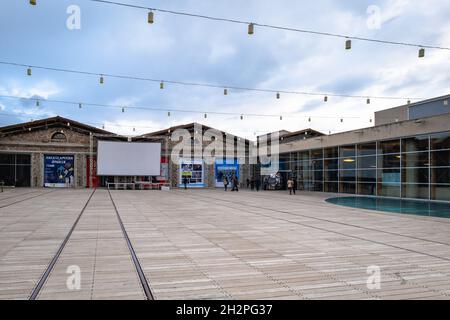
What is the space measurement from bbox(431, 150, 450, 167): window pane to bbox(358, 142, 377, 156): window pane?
192 inches

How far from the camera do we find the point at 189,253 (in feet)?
23.3

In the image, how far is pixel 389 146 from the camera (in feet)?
81.1

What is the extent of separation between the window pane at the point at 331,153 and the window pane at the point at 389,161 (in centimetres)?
496

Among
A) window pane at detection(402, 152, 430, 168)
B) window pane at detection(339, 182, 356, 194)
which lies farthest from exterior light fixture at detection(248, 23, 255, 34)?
window pane at detection(339, 182, 356, 194)

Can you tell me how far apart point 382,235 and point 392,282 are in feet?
14.4

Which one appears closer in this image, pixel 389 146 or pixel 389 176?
pixel 389 146

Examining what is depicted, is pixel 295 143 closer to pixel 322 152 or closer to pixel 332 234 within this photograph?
pixel 322 152

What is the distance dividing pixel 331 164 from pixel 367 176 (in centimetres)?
431

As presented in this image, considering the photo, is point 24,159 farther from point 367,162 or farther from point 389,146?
point 389,146

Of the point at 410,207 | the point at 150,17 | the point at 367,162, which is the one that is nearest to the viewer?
the point at 150,17

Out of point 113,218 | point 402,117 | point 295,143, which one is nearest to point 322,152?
point 295,143

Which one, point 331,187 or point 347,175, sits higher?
point 347,175

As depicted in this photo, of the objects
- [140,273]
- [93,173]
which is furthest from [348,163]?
[140,273]

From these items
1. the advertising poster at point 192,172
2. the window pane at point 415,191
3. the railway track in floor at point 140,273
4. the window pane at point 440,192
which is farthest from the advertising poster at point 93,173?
the railway track in floor at point 140,273
